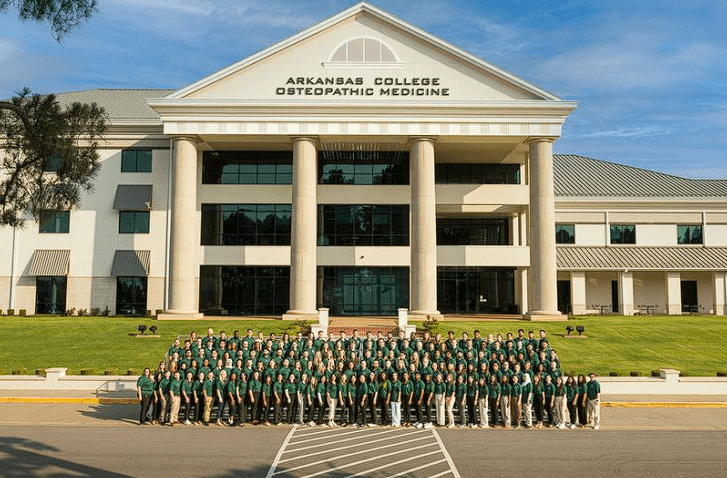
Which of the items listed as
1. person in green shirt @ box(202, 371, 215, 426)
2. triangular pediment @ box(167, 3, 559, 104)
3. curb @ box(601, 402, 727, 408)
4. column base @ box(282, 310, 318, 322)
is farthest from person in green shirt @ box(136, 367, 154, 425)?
triangular pediment @ box(167, 3, 559, 104)

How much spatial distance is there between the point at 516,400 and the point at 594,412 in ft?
6.63

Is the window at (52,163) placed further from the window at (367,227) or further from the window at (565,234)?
the window at (565,234)

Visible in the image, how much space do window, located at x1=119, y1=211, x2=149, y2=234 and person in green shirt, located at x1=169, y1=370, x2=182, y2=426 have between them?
1089 inches

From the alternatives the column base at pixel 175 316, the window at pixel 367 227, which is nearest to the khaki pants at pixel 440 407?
the column base at pixel 175 316

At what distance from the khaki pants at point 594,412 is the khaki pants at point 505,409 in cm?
210

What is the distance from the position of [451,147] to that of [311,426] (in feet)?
92.1

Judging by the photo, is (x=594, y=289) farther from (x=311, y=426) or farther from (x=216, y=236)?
(x=311, y=426)

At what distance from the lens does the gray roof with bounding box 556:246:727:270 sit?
157 ft

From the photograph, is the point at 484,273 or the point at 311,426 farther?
the point at 484,273

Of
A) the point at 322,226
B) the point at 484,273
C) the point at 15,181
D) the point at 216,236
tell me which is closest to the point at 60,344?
the point at 15,181

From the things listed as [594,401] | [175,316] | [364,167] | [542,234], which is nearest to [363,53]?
[364,167]

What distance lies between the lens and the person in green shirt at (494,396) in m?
17.0

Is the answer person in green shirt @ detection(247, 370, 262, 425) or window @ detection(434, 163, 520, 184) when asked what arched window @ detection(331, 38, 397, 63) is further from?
person in green shirt @ detection(247, 370, 262, 425)

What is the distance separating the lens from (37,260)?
4250 centimetres
